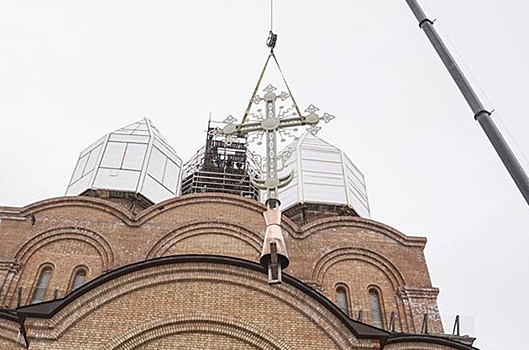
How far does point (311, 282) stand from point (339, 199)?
5964mm

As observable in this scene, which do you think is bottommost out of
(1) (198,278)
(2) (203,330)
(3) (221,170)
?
(2) (203,330)

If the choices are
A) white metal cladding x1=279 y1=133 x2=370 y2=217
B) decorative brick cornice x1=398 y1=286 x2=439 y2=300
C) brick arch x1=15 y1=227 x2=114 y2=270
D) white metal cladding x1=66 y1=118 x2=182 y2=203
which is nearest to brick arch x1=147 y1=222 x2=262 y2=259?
brick arch x1=15 y1=227 x2=114 y2=270

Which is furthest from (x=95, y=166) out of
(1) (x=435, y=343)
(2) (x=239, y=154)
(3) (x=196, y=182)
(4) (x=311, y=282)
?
(1) (x=435, y=343)

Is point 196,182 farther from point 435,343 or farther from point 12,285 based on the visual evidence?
point 435,343

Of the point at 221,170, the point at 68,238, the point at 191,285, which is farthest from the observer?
the point at 221,170

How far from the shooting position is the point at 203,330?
12406 millimetres

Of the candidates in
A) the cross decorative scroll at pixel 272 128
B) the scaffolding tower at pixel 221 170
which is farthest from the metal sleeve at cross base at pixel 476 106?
the scaffolding tower at pixel 221 170

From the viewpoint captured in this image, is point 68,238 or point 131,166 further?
point 131,166

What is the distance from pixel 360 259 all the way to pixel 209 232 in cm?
501

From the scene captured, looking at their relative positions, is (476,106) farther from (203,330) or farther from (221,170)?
(221,170)

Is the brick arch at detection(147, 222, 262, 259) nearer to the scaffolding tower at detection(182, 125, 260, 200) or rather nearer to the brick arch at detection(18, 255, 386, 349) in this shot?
the scaffolding tower at detection(182, 125, 260, 200)

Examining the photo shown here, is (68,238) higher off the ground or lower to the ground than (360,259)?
higher

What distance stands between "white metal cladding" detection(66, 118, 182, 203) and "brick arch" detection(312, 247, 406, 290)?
7.66 m

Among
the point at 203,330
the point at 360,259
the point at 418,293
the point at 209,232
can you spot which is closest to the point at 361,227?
the point at 360,259
